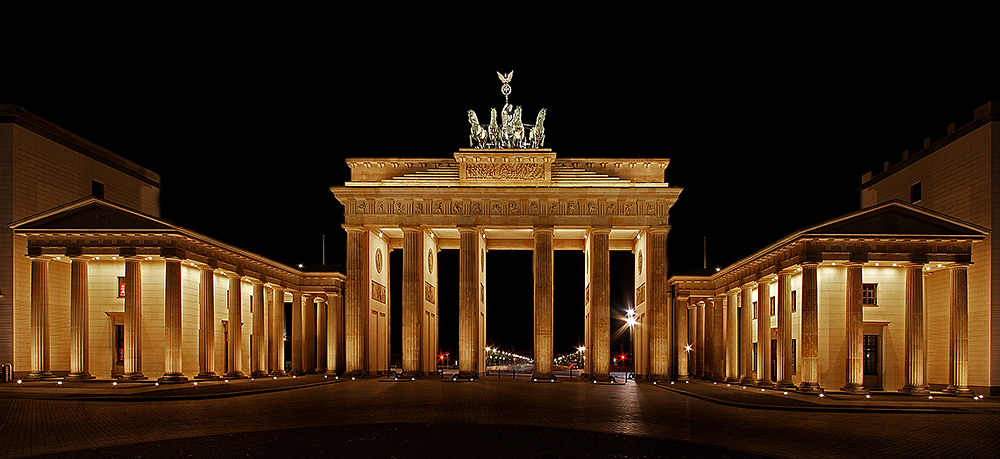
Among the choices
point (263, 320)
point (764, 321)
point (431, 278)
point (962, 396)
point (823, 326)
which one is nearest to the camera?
point (962, 396)

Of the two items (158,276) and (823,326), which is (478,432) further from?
(158,276)

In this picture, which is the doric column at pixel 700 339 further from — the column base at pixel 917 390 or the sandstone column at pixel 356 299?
the sandstone column at pixel 356 299

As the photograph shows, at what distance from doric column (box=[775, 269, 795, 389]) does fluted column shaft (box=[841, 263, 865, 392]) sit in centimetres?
294

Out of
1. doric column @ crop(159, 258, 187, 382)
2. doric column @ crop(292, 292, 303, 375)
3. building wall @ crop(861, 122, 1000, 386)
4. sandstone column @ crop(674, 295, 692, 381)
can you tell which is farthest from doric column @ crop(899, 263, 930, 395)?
doric column @ crop(292, 292, 303, 375)

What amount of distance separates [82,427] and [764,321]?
127 feet

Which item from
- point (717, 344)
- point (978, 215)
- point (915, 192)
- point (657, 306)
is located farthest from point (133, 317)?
point (915, 192)

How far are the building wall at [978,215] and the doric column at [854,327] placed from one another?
20.3 ft

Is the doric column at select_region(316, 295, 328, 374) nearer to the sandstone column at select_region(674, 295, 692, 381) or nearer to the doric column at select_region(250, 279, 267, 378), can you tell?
the doric column at select_region(250, 279, 267, 378)

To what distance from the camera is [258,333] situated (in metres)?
53.4

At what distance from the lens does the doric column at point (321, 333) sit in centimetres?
6222

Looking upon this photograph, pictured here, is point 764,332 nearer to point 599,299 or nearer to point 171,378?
point 599,299

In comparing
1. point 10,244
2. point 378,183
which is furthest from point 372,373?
point 10,244

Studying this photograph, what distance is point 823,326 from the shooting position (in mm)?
41812

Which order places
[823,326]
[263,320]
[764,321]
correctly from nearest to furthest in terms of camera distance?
1. [823,326]
2. [764,321]
3. [263,320]
